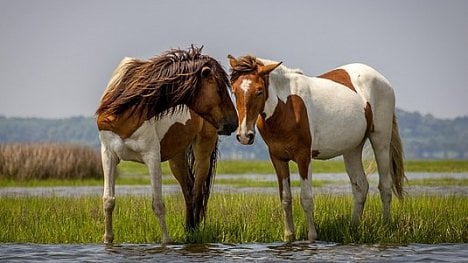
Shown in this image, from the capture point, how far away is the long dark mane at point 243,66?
10867 mm

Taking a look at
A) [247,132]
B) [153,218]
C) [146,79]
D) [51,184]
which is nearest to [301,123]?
[247,132]

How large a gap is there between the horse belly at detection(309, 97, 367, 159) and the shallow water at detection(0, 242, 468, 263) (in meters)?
1.23

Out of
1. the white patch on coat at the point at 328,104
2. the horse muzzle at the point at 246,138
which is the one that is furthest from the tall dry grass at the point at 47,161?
the horse muzzle at the point at 246,138

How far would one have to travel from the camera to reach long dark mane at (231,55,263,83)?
35.7 feet

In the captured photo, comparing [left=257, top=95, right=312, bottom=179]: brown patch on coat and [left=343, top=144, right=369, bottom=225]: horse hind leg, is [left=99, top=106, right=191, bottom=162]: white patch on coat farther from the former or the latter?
[left=343, top=144, right=369, bottom=225]: horse hind leg

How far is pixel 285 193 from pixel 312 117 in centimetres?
101

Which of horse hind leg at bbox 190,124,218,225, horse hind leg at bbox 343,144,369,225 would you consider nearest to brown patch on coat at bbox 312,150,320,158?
horse hind leg at bbox 343,144,369,225

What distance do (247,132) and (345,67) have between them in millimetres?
3032

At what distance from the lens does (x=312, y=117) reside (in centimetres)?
1145

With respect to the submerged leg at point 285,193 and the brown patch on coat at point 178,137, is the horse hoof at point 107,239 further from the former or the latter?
the submerged leg at point 285,193

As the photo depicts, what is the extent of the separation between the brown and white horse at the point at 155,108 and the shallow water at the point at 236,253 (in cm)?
58

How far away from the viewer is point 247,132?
10422 millimetres

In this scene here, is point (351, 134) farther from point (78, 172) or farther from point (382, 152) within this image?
point (78, 172)

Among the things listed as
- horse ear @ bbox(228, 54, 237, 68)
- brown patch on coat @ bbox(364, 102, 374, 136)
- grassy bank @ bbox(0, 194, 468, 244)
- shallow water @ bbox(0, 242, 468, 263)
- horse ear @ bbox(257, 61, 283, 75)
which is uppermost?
horse ear @ bbox(228, 54, 237, 68)
